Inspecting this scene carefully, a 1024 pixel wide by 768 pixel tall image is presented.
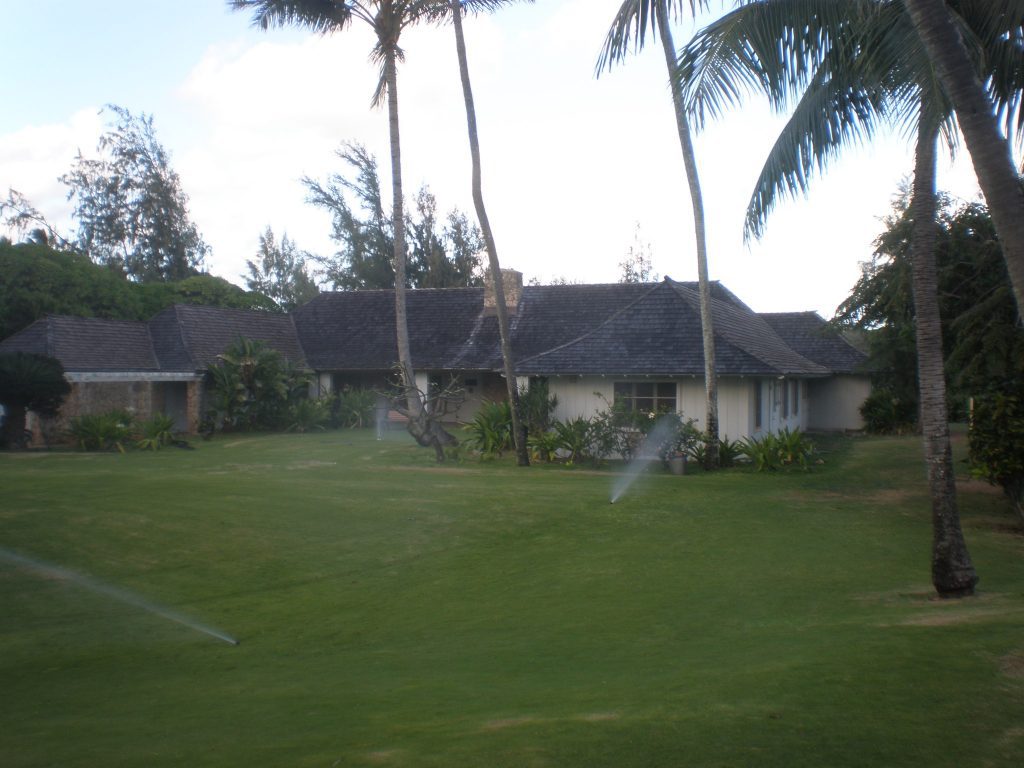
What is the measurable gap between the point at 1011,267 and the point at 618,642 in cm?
526

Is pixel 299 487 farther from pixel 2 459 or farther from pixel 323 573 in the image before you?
pixel 2 459

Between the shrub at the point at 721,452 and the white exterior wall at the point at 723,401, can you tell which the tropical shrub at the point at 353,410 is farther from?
the shrub at the point at 721,452

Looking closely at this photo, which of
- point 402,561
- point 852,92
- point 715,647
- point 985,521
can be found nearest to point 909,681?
point 715,647

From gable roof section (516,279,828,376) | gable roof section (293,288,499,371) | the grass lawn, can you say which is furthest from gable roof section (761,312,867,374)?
the grass lawn

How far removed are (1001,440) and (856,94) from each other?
296 inches

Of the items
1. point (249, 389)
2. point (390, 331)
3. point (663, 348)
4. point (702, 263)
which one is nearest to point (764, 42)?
point (702, 263)

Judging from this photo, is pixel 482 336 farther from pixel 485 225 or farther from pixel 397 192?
pixel 485 225

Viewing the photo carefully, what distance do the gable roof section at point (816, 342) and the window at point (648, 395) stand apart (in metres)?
12.6

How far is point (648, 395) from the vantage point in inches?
1022

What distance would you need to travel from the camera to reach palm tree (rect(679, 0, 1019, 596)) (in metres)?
9.75

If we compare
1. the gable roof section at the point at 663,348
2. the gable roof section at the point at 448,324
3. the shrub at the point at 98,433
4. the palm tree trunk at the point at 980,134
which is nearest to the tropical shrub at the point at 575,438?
the gable roof section at the point at 663,348

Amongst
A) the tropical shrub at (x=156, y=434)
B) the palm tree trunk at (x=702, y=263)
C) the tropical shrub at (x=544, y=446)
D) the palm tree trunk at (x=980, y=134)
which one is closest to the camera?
the palm tree trunk at (x=980, y=134)

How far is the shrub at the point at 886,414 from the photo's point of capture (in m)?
35.3

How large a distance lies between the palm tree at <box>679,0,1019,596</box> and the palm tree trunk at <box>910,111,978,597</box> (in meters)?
0.01
